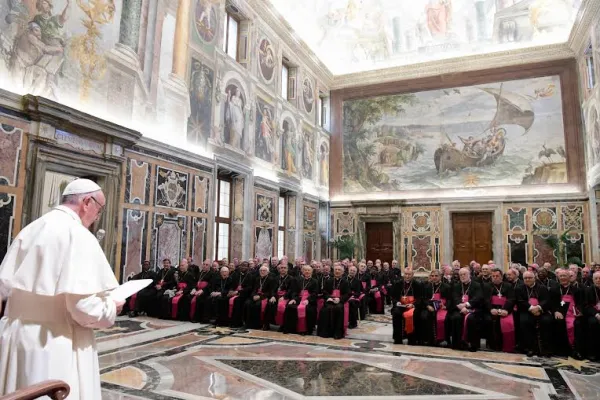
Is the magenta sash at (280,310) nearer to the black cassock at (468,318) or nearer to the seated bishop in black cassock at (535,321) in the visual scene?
the black cassock at (468,318)

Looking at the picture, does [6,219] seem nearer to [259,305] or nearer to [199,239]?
[259,305]

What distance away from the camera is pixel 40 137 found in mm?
8039

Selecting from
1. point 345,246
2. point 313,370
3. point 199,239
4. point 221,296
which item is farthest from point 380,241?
point 313,370

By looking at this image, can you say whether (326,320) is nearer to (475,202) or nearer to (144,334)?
(144,334)

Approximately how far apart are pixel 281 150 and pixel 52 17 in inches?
392

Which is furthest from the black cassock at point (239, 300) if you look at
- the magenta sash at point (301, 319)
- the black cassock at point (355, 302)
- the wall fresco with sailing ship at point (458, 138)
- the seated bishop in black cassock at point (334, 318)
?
the wall fresco with sailing ship at point (458, 138)

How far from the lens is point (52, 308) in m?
2.19

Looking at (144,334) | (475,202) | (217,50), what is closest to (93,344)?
(144,334)

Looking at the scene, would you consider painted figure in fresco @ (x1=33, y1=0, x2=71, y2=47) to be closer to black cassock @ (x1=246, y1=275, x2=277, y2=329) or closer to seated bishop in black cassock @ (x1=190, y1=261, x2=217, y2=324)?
seated bishop in black cassock @ (x1=190, y1=261, x2=217, y2=324)

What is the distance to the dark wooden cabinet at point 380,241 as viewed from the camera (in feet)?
68.1

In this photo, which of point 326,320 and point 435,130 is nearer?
point 326,320

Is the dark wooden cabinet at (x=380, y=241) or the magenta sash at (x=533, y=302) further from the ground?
the dark wooden cabinet at (x=380, y=241)

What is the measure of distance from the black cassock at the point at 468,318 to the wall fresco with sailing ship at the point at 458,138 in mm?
12794

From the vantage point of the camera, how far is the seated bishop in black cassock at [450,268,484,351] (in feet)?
24.0
